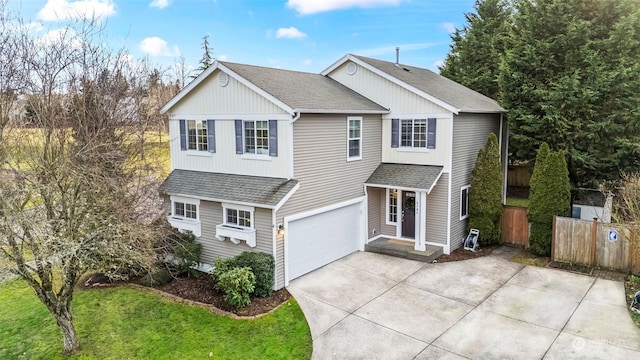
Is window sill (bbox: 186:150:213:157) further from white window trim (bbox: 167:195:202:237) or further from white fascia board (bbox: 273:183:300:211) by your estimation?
white fascia board (bbox: 273:183:300:211)

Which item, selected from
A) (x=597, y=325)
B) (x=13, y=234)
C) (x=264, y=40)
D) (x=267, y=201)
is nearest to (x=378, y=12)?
(x=264, y=40)

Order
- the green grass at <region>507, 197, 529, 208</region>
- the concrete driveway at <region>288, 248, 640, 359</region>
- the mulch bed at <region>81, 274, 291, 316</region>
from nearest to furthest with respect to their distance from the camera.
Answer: the concrete driveway at <region>288, 248, 640, 359</region>
the mulch bed at <region>81, 274, 291, 316</region>
the green grass at <region>507, 197, 529, 208</region>

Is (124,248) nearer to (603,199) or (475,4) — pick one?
(603,199)

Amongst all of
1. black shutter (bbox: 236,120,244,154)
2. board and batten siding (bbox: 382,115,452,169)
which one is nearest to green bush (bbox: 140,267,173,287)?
black shutter (bbox: 236,120,244,154)

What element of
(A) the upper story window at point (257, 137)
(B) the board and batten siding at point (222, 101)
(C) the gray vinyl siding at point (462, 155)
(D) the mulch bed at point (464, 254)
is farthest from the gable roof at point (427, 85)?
(A) the upper story window at point (257, 137)

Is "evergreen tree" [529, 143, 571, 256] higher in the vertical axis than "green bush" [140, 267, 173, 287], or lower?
higher

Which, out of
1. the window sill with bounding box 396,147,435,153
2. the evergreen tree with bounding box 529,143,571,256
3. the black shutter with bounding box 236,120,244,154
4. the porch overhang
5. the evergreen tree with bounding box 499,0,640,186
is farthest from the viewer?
the evergreen tree with bounding box 499,0,640,186

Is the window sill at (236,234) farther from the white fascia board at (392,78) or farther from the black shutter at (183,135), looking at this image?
the white fascia board at (392,78)
